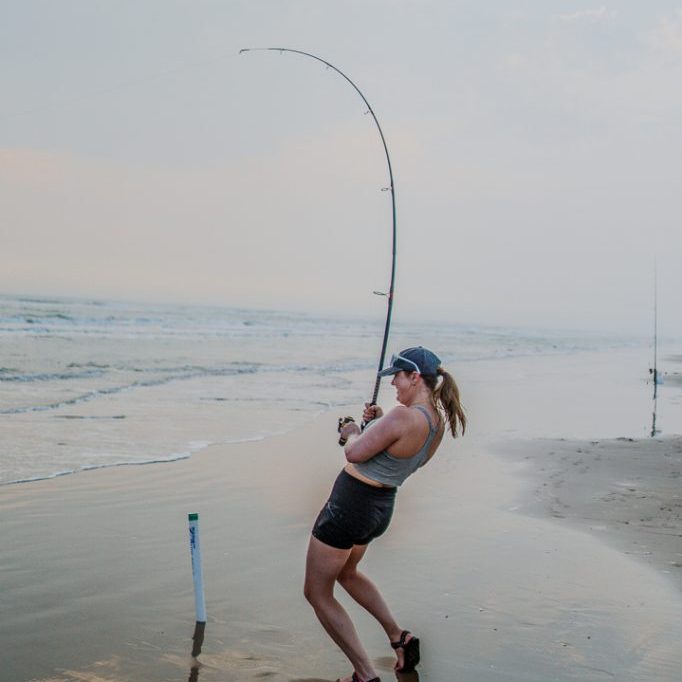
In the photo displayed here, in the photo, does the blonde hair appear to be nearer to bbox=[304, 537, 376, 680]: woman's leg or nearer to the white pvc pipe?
bbox=[304, 537, 376, 680]: woman's leg

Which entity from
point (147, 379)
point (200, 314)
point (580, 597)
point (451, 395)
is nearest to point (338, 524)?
point (451, 395)

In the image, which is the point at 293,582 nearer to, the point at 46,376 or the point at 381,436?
the point at 381,436

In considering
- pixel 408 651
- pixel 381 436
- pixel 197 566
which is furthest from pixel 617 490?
pixel 381 436

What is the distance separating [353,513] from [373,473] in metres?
0.19

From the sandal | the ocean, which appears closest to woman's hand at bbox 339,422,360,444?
the sandal

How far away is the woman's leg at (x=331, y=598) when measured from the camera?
366 cm

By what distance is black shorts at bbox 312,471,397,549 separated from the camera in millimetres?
3564

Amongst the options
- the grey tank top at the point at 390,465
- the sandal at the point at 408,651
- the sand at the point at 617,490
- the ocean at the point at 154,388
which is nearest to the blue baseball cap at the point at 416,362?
the grey tank top at the point at 390,465

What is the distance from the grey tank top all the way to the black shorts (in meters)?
0.05

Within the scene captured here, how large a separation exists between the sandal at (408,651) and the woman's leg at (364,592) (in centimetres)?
2

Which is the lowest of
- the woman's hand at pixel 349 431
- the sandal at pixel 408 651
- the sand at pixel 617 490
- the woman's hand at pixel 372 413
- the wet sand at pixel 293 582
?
the sand at pixel 617 490

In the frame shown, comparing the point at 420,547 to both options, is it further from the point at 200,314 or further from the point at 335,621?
the point at 200,314

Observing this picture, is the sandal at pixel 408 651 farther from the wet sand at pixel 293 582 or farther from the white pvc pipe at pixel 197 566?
the white pvc pipe at pixel 197 566

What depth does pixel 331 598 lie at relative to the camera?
147 inches
